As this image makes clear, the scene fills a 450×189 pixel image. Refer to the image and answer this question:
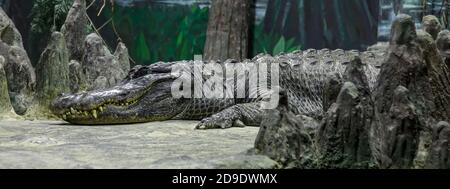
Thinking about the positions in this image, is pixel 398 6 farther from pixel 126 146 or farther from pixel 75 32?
pixel 126 146

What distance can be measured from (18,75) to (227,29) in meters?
3.43

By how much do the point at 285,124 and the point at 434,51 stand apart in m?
1.54

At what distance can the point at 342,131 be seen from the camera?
3.42 meters

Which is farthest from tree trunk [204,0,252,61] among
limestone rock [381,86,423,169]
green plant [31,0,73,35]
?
limestone rock [381,86,423,169]

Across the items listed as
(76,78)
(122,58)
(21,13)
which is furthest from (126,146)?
(21,13)

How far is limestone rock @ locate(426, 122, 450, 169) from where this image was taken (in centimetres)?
324

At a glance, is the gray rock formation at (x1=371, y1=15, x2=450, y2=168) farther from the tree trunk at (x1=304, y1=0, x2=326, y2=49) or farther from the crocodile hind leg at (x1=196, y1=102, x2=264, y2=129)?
the tree trunk at (x1=304, y1=0, x2=326, y2=49)

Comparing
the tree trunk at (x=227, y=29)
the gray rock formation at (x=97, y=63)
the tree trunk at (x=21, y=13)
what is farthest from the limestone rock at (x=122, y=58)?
the tree trunk at (x=21, y=13)

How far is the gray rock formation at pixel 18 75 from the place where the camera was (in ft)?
22.6

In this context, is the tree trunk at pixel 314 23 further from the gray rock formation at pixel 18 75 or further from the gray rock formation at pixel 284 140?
the gray rock formation at pixel 284 140

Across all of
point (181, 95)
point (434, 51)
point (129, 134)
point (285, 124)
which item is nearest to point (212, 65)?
point (181, 95)

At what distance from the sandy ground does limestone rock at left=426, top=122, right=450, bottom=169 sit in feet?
2.43

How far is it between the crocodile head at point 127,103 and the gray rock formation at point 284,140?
2422 mm

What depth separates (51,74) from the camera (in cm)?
670
